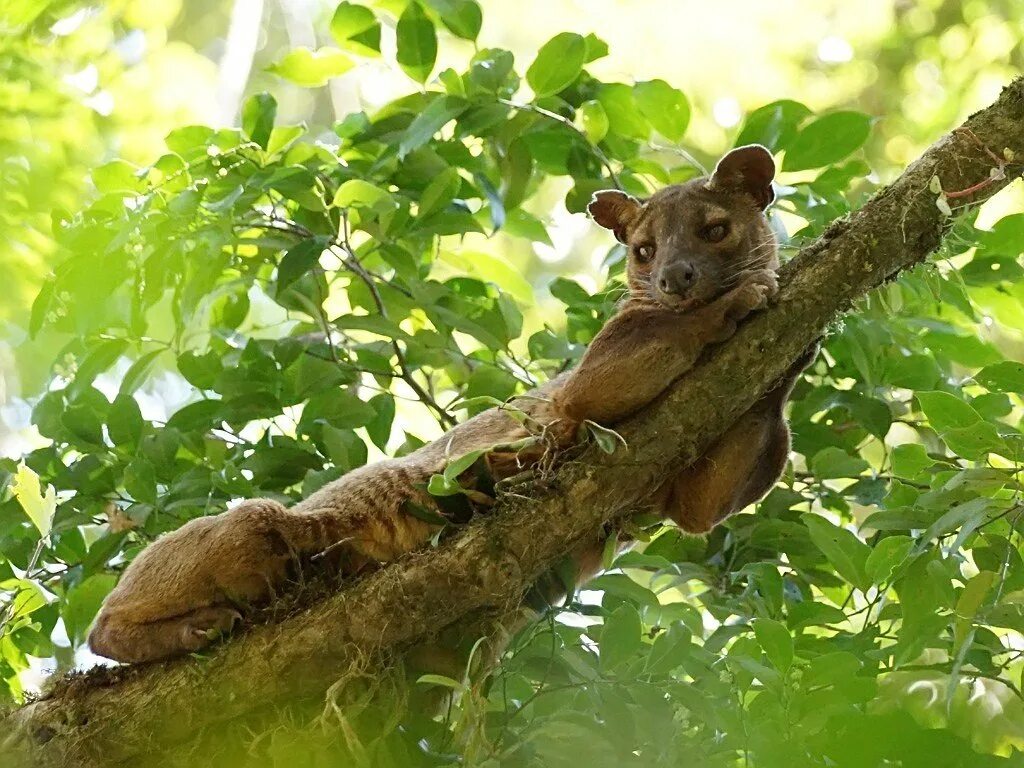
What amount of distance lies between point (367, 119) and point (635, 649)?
2.88 metres

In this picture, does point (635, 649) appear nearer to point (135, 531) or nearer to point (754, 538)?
point (754, 538)

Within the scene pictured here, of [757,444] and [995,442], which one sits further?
[757,444]

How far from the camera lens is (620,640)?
3.95 meters

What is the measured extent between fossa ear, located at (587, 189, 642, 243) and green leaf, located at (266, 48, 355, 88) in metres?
1.39

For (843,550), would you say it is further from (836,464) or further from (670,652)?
(836,464)

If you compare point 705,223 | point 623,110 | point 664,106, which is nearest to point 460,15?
point 623,110

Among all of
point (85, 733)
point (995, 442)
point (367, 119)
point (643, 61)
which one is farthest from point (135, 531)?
point (643, 61)

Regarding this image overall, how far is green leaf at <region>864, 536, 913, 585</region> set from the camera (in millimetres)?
3604

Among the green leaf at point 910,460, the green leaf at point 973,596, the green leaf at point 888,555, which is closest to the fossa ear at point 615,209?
the green leaf at point 910,460

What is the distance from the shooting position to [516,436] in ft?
14.9

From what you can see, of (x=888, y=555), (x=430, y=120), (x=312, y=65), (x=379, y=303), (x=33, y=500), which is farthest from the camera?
(x=312, y=65)

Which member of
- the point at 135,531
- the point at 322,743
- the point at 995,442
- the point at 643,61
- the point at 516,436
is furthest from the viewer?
the point at 643,61

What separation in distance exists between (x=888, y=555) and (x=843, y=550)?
0.23 m

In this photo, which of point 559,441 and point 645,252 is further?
point 645,252
